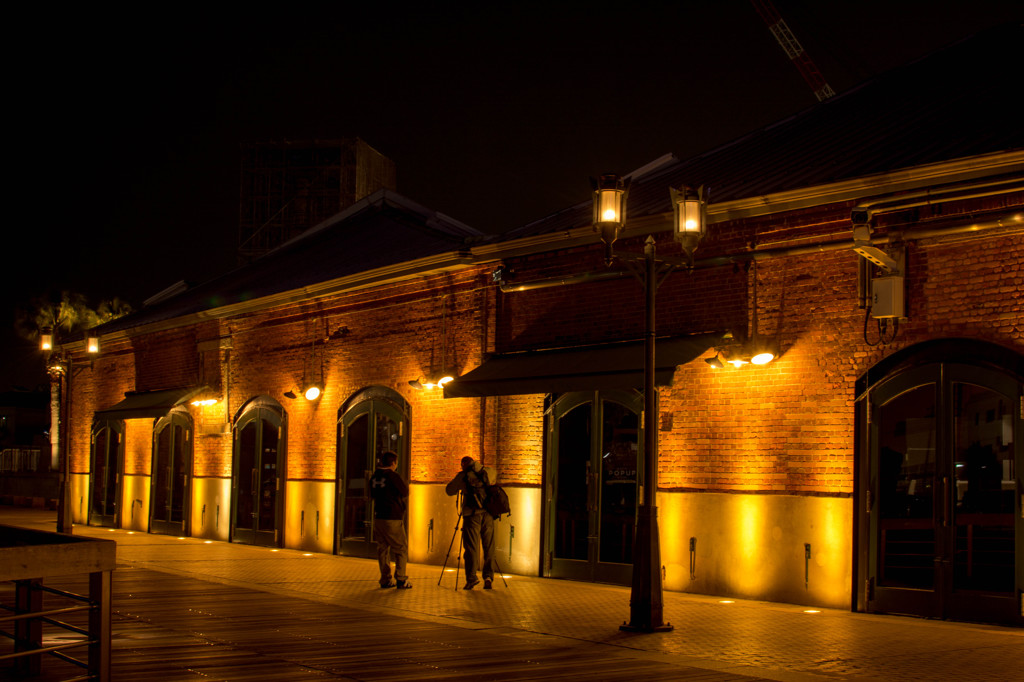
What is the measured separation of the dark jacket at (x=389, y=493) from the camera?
14.5m

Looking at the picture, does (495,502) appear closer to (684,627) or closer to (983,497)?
(684,627)

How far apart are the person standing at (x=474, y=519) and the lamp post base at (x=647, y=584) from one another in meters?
3.77

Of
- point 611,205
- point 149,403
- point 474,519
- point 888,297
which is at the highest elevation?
point 611,205

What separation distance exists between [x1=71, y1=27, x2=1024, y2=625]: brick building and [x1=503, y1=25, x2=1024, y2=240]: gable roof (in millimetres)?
Answer: 65

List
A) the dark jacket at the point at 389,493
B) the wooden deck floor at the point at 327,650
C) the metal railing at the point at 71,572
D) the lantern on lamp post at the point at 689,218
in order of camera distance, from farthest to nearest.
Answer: the dark jacket at the point at 389,493 < the lantern on lamp post at the point at 689,218 < the wooden deck floor at the point at 327,650 < the metal railing at the point at 71,572

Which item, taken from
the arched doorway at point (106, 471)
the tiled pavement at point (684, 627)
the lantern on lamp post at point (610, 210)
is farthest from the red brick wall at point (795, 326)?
the arched doorway at point (106, 471)

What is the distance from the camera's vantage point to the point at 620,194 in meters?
11.4

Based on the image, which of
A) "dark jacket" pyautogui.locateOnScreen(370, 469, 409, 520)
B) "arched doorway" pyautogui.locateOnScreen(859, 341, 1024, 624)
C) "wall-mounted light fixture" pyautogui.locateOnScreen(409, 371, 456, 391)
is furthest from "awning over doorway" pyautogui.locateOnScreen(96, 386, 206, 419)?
"arched doorway" pyautogui.locateOnScreen(859, 341, 1024, 624)

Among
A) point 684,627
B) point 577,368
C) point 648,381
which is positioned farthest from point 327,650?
point 577,368

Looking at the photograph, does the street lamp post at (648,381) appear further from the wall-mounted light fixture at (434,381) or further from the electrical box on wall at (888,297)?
the wall-mounted light fixture at (434,381)

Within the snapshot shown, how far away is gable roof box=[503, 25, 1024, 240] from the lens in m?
12.6

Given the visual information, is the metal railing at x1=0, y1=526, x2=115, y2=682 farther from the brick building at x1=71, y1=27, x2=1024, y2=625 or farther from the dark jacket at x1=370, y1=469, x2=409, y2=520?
the dark jacket at x1=370, y1=469, x2=409, y2=520

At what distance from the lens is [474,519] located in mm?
14625

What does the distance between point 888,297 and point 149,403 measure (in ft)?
60.7
